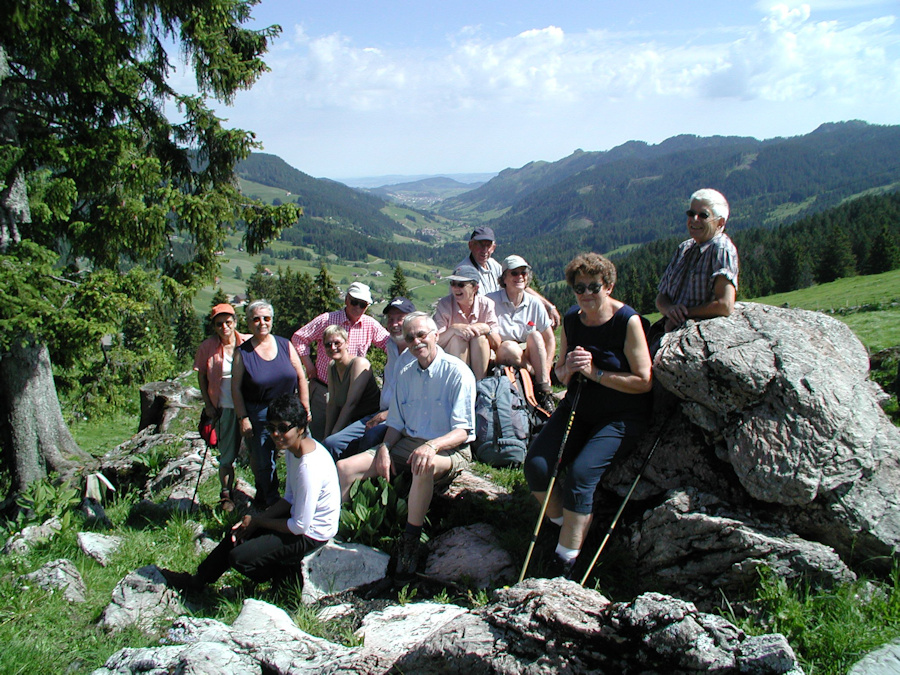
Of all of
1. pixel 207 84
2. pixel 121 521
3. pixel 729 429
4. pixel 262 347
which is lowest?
pixel 121 521

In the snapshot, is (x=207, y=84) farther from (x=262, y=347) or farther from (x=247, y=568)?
(x=247, y=568)

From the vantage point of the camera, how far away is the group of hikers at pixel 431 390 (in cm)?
421

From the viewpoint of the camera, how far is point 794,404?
A: 3904 millimetres

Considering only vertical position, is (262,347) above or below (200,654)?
above

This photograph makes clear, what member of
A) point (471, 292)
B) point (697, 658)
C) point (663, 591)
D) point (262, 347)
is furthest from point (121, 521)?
point (697, 658)

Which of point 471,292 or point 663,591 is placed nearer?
point 663,591

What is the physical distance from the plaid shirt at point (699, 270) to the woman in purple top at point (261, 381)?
393 centimetres

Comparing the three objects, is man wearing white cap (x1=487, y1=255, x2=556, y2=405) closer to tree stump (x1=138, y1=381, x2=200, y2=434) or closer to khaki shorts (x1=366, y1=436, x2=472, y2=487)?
khaki shorts (x1=366, y1=436, x2=472, y2=487)

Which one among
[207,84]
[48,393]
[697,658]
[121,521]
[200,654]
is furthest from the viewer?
[207,84]

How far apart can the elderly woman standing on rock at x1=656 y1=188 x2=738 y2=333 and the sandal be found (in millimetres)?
5107

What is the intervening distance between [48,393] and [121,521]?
14.3 feet

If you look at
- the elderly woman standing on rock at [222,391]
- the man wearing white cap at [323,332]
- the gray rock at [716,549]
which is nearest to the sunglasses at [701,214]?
the gray rock at [716,549]

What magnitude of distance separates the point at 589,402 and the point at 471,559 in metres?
1.64

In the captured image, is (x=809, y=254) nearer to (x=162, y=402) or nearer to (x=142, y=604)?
(x=162, y=402)
